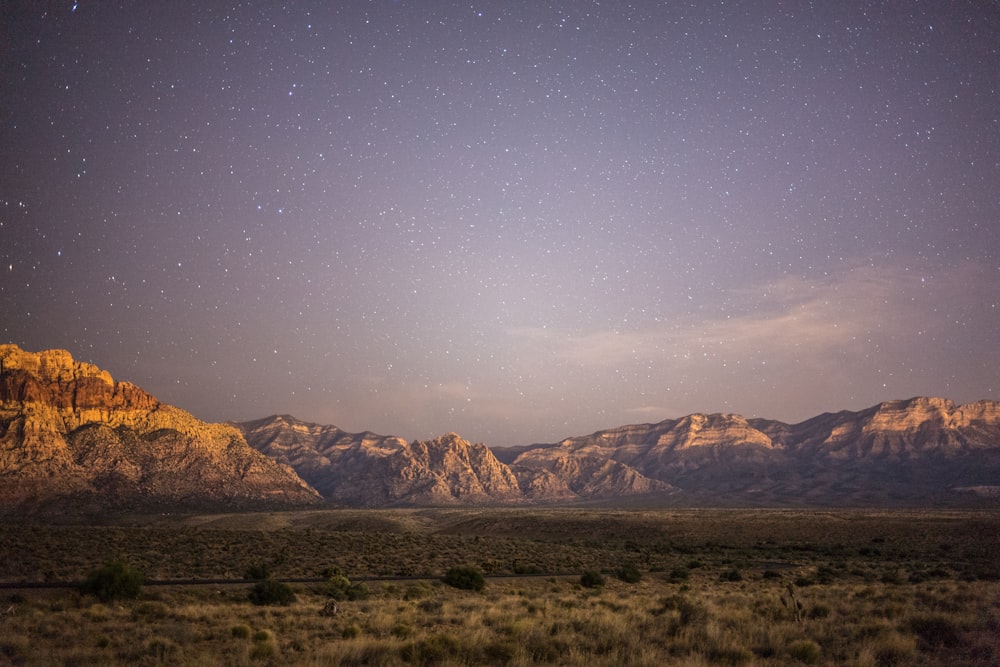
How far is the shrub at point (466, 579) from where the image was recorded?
28.0 metres

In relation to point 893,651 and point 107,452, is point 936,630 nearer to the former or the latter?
point 893,651

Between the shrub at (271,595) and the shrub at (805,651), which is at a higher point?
the shrub at (805,651)

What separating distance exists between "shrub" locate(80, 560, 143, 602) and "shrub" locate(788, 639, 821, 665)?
72.1 feet

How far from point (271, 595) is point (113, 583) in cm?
557

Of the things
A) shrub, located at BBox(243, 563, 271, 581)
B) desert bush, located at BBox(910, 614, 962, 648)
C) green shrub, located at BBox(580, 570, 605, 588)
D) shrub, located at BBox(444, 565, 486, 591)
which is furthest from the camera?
green shrub, located at BBox(580, 570, 605, 588)

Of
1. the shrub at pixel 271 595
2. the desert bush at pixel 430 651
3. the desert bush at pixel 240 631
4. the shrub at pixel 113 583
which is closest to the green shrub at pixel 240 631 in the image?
the desert bush at pixel 240 631

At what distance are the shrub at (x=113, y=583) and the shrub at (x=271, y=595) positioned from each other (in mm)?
4208

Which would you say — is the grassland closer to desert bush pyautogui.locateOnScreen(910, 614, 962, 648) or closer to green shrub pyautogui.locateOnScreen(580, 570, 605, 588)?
desert bush pyautogui.locateOnScreen(910, 614, 962, 648)

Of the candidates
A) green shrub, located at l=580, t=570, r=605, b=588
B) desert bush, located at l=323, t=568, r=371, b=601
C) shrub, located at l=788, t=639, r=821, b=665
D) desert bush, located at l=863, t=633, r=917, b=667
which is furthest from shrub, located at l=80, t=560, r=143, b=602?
desert bush, located at l=863, t=633, r=917, b=667

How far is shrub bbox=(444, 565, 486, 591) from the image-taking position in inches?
1104

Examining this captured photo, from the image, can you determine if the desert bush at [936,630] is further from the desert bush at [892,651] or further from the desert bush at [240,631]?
the desert bush at [240,631]

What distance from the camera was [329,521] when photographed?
340ft

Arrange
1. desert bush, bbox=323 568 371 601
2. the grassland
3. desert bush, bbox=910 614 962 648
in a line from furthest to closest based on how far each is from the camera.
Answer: desert bush, bbox=323 568 371 601 < desert bush, bbox=910 614 962 648 < the grassland

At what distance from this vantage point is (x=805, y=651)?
39.3ft
